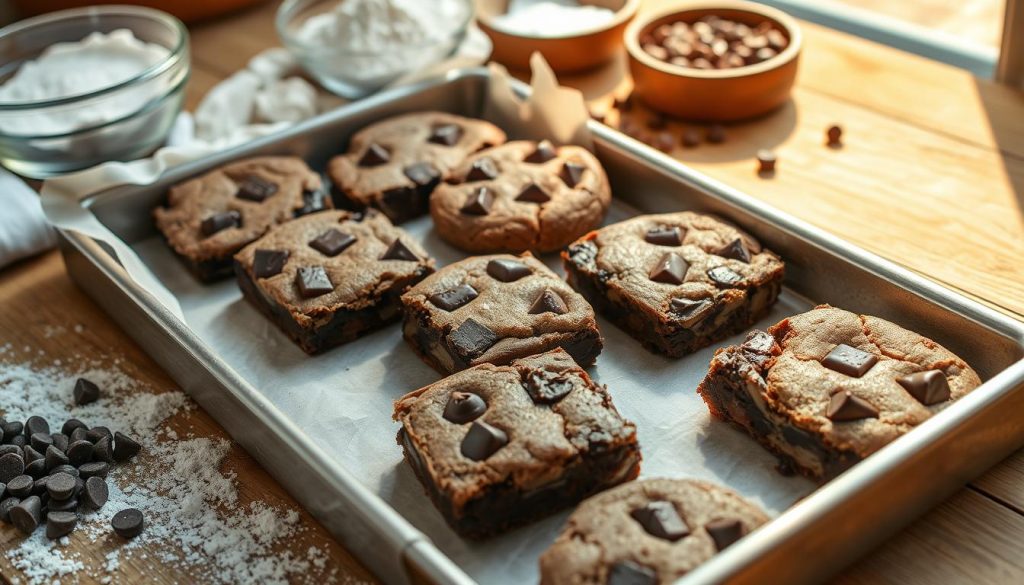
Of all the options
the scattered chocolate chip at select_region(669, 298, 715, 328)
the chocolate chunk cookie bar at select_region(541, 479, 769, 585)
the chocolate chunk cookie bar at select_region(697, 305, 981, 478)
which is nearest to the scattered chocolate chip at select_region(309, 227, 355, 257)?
the scattered chocolate chip at select_region(669, 298, 715, 328)

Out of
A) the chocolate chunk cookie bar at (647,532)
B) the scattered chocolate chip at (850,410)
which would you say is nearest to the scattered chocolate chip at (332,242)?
the chocolate chunk cookie bar at (647,532)

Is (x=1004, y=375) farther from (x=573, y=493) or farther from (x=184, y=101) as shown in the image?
(x=184, y=101)

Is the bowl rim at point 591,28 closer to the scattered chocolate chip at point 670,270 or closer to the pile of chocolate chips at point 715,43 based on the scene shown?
the pile of chocolate chips at point 715,43

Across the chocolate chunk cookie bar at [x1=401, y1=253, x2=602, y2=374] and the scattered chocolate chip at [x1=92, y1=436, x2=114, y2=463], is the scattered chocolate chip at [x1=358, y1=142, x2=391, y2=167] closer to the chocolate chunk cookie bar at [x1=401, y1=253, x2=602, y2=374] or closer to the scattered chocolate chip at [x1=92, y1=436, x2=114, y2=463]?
the chocolate chunk cookie bar at [x1=401, y1=253, x2=602, y2=374]

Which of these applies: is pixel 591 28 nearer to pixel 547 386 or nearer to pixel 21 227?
pixel 547 386

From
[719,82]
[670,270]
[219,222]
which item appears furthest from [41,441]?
[719,82]

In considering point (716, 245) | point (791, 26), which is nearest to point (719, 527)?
point (716, 245)

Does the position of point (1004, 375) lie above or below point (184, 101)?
above
